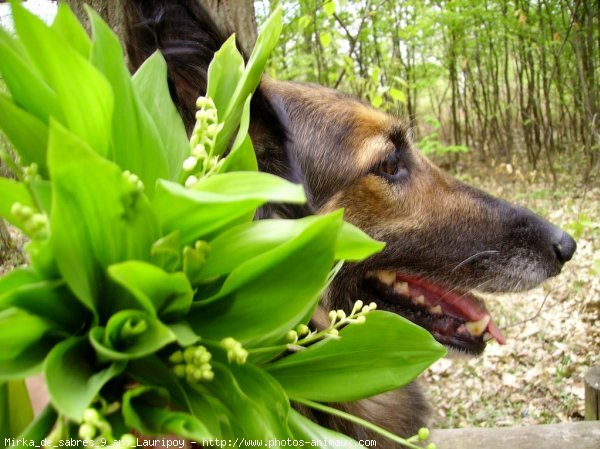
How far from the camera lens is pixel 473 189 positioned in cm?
237

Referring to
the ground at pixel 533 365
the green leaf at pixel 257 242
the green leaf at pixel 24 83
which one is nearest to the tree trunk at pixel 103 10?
the green leaf at pixel 24 83

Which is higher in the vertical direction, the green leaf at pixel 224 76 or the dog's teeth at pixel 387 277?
the green leaf at pixel 224 76

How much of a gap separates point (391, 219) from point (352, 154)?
0.27 m

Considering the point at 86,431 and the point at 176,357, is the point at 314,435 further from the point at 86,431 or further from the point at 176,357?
the point at 86,431

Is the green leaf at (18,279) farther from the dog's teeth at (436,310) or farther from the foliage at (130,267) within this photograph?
the dog's teeth at (436,310)

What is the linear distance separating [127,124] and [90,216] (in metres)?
0.16

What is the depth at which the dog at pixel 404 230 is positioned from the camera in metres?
2.00

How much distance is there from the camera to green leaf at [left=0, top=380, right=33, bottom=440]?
0.72 meters

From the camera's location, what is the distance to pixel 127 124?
733mm

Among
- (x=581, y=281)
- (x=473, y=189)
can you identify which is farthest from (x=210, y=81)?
(x=581, y=281)

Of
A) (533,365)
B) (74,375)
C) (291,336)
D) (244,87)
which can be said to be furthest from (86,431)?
(533,365)

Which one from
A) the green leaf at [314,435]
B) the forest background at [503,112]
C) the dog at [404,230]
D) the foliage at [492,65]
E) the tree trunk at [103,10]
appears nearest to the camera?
the green leaf at [314,435]

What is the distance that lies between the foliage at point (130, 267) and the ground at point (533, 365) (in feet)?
8.21

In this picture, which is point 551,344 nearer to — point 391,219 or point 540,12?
point 391,219
